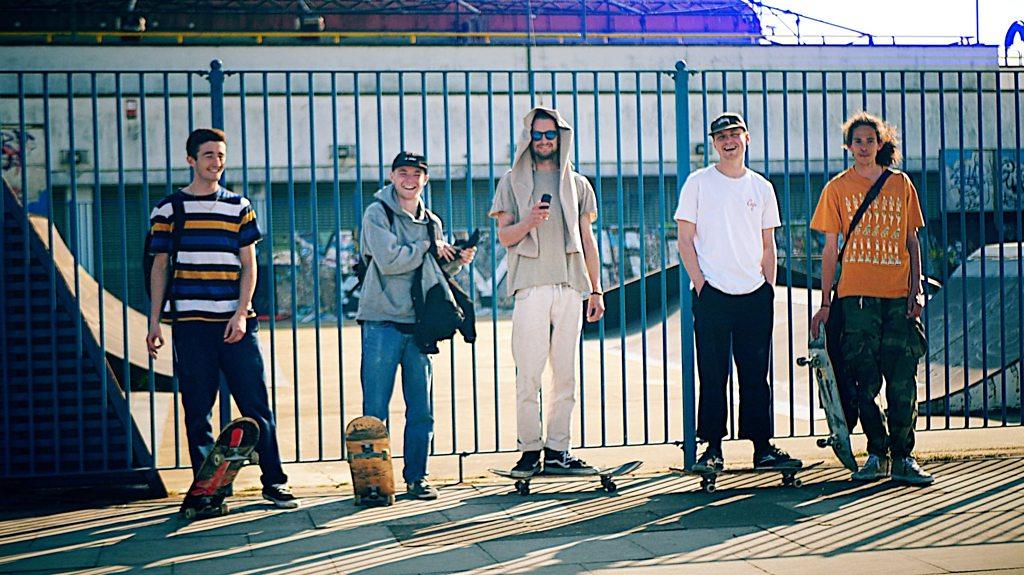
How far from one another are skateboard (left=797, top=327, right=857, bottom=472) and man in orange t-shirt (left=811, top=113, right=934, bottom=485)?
0.43ft

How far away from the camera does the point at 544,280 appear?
19.6ft

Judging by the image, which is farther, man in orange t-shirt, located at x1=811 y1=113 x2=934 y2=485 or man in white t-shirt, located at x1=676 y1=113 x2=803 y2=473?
man in orange t-shirt, located at x1=811 y1=113 x2=934 y2=485

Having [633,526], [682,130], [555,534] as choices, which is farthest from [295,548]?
[682,130]

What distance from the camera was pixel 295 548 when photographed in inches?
193

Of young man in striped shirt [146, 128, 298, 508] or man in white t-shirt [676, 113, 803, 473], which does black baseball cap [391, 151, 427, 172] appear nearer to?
young man in striped shirt [146, 128, 298, 508]

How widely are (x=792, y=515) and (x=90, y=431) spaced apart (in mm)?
3570

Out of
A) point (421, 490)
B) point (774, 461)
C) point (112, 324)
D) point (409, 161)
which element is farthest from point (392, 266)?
point (112, 324)

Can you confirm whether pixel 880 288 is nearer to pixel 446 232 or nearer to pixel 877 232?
pixel 877 232

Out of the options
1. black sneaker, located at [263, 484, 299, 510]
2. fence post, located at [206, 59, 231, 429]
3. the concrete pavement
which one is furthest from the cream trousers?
fence post, located at [206, 59, 231, 429]

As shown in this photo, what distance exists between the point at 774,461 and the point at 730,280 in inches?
37.6

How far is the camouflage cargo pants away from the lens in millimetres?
6168

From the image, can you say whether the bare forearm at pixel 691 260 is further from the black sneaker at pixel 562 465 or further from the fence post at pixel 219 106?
the fence post at pixel 219 106

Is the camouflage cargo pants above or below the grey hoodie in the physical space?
below

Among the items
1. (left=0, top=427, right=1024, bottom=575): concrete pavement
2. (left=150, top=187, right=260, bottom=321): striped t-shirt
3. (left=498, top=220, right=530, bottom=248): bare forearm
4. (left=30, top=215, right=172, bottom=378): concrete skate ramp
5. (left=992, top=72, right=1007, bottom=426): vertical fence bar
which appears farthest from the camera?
(left=30, top=215, right=172, bottom=378): concrete skate ramp
